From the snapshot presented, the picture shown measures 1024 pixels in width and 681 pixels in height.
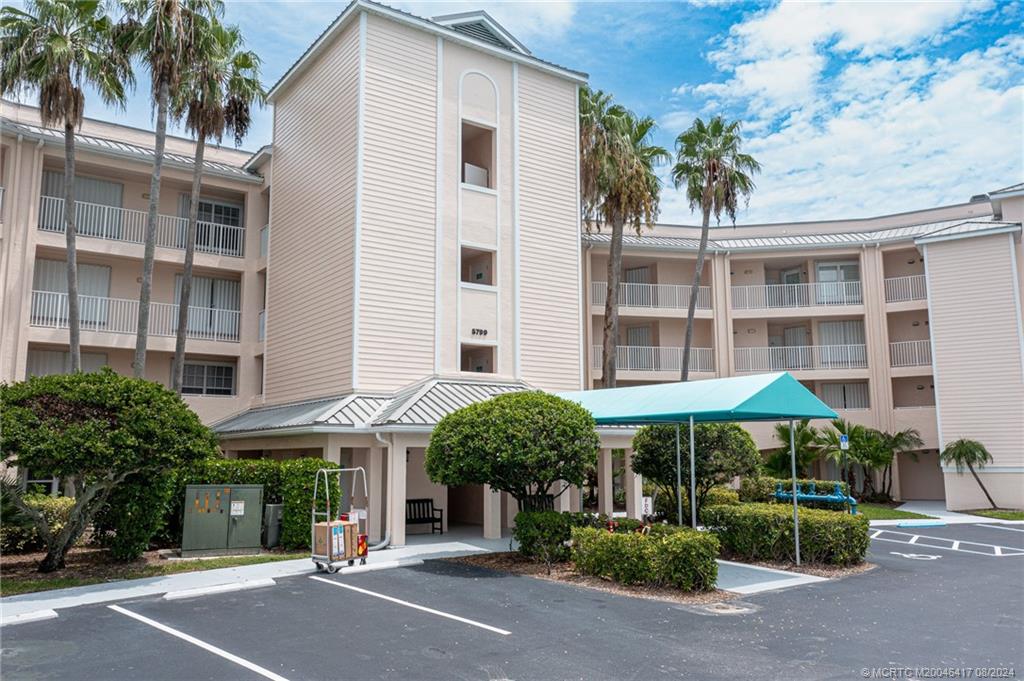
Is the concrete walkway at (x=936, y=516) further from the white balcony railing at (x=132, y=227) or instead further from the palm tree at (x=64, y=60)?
the palm tree at (x=64, y=60)

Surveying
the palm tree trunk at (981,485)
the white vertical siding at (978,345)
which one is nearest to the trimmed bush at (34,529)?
the palm tree trunk at (981,485)

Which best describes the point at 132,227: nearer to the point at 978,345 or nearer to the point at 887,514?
the point at 887,514

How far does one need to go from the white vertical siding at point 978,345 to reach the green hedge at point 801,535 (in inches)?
635

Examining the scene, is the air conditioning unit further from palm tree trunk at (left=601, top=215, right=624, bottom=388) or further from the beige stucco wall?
the beige stucco wall

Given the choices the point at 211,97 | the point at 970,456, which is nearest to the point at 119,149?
the point at 211,97

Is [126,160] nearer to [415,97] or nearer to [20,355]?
[20,355]

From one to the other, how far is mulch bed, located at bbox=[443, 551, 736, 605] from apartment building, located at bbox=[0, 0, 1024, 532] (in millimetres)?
2668

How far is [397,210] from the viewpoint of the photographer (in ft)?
65.7

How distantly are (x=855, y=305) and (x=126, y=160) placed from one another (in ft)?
92.1

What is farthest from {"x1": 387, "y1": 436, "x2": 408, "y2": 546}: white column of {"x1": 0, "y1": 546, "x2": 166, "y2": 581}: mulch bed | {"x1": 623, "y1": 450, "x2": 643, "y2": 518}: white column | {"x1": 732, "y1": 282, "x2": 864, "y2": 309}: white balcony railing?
{"x1": 732, "y1": 282, "x2": 864, "y2": 309}: white balcony railing

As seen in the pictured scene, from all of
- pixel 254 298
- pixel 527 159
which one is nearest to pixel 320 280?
pixel 254 298

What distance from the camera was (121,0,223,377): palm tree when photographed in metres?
19.0

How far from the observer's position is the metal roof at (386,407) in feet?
55.5

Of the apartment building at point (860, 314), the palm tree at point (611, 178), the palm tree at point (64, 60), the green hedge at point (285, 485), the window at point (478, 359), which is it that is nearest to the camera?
the green hedge at point (285, 485)
